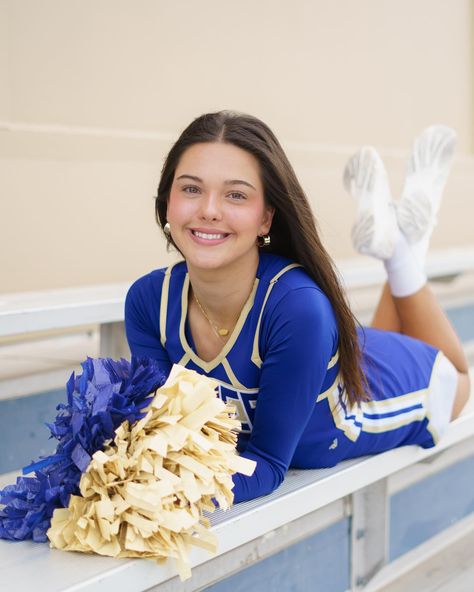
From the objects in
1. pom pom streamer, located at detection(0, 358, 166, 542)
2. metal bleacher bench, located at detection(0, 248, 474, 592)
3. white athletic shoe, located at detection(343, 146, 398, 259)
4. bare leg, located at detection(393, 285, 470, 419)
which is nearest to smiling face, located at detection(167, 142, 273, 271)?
pom pom streamer, located at detection(0, 358, 166, 542)

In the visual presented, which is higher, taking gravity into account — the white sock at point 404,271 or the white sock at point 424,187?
the white sock at point 424,187

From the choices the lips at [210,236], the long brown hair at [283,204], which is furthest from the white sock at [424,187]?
the lips at [210,236]

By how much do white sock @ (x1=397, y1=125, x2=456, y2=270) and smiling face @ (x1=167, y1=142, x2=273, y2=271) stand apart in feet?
3.61

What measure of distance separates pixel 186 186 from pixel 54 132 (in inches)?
78.9

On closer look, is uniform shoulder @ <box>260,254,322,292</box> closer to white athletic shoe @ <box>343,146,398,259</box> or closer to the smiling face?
the smiling face

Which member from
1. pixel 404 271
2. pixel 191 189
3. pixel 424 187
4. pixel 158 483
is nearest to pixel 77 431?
pixel 158 483

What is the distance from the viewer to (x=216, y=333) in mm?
1760

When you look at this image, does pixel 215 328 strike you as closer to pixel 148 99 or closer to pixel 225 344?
pixel 225 344

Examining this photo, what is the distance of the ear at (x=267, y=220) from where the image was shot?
1707 millimetres

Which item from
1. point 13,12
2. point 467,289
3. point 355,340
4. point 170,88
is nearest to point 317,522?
point 355,340

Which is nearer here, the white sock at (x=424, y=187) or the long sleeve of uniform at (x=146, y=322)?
the long sleeve of uniform at (x=146, y=322)

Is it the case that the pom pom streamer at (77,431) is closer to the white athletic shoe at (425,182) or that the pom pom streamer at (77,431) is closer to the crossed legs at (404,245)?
the crossed legs at (404,245)

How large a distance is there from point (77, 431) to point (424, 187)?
1.79 meters

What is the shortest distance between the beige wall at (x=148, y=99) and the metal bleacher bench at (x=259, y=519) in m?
0.90
